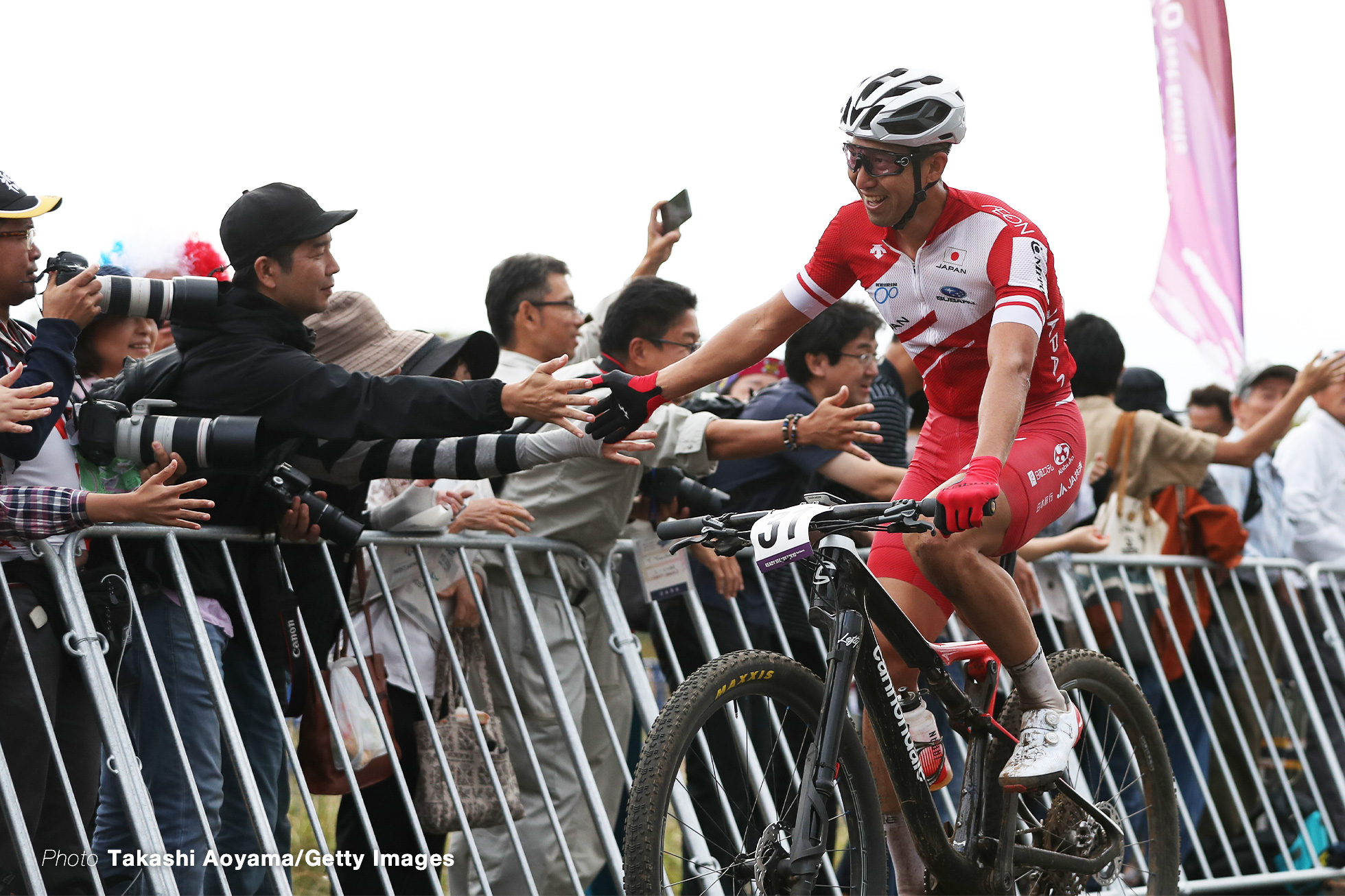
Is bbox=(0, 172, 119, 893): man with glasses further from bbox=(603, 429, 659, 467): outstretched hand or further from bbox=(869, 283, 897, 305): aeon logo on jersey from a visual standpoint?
bbox=(869, 283, 897, 305): aeon logo on jersey

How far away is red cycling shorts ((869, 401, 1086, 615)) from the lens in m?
3.74

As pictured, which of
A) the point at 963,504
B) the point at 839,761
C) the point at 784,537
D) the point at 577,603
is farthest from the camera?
the point at 577,603

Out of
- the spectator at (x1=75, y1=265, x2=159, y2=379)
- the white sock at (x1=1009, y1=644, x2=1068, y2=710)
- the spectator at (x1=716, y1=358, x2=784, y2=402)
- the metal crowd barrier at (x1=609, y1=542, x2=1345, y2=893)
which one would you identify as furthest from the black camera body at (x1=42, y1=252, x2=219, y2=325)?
the spectator at (x1=716, y1=358, x2=784, y2=402)

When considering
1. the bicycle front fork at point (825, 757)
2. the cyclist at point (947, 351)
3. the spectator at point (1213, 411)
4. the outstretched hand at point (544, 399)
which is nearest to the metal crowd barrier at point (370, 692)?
the outstretched hand at point (544, 399)

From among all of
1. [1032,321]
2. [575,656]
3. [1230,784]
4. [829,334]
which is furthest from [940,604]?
[1230,784]

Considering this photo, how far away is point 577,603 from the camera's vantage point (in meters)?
4.93

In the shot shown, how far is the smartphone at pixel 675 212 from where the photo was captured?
570cm

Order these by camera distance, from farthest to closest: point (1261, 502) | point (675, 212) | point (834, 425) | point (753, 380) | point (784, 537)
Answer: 1. point (1261, 502)
2. point (753, 380)
3. point (675, 212)
4. point (834, 425)
5. point (784, 537)

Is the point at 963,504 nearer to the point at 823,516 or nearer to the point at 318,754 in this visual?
the point at 823,516

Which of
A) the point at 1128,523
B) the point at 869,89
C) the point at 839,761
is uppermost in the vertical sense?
the point at 869,89

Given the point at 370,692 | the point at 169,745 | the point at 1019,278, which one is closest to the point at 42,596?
the point at 169,745

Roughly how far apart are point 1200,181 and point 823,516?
555 cm

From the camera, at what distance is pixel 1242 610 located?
673 centimetres

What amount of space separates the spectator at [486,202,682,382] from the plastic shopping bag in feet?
4.93
